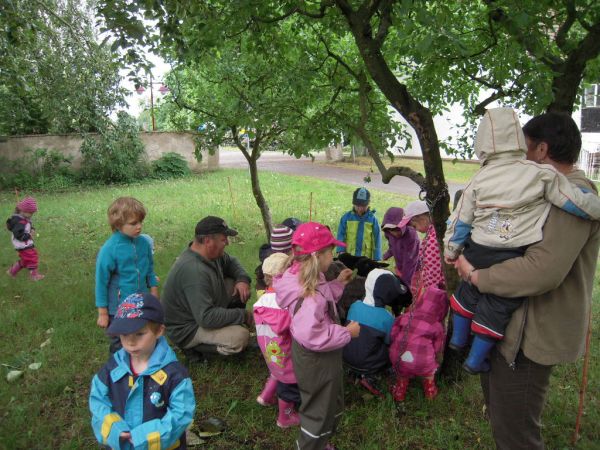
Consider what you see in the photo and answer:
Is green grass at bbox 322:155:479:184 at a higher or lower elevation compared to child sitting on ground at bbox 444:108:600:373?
lower

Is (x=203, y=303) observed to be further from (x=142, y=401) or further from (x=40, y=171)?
(x=40, y=171)

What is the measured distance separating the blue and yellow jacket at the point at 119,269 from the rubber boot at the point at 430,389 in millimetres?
2365

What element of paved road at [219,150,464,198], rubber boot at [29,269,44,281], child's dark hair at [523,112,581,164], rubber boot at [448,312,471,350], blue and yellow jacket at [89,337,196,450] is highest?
child's dark hair at [523,112,581,164]

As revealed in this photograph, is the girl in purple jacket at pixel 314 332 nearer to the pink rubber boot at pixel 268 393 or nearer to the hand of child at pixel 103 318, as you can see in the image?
the pink rubber boot at pixel 268 393

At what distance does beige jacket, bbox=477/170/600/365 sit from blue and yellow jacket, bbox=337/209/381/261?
368 centimetres

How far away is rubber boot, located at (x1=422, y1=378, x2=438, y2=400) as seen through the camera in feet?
11.9

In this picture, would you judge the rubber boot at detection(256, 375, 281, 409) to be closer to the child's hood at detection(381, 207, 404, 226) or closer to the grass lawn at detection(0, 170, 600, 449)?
the grass lawn at detection(0, 170, 600, 449)

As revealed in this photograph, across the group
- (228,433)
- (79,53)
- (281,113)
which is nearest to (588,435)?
(228,433)

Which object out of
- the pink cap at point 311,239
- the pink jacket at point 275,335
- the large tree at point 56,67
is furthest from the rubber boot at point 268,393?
the large tree at point 56,67

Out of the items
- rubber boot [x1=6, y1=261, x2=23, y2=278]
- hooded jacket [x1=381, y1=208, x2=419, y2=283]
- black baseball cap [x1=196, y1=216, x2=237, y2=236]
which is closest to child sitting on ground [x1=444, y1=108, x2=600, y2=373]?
black baseball cap [x1=196, y1=216, x2=237, y2=236]

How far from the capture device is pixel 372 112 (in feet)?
17.6

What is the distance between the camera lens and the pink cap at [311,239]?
280 centimetres

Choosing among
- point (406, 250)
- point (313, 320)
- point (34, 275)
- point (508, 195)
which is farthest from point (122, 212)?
point (34, 275)

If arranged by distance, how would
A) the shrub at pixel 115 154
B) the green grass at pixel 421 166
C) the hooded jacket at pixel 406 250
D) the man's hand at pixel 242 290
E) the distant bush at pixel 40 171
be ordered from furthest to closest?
1. the green grass at pixel 421 166
2. the shrub at pixel 115 154
3. the distant bush at pixel 40 171
4. the hooded jacket at pixel 406 250
5. the man's hand at pixel 242 290
